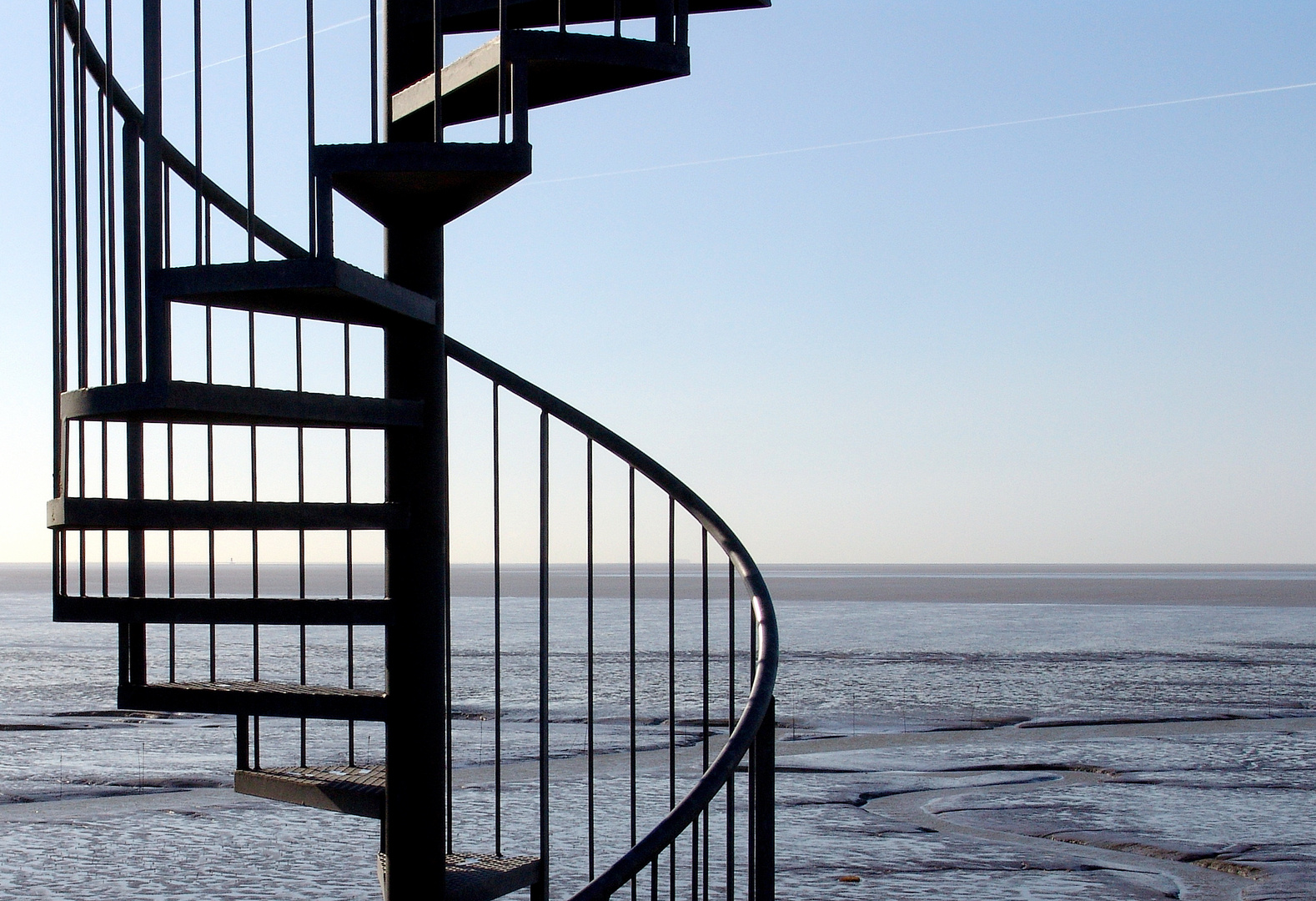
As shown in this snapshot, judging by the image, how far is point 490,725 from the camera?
980cm

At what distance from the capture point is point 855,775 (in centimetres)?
758

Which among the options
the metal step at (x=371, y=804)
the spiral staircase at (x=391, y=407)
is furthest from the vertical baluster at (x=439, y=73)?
the metal step at (x=371, y=804)

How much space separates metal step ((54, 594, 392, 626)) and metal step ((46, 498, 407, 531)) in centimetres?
21

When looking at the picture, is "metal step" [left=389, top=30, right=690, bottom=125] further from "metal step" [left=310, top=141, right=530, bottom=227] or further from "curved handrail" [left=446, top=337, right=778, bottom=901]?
"curved handrail" [left=446, top=337, right=778, bottom=901]

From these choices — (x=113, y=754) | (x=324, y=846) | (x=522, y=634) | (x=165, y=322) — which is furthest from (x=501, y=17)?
(x=522, y=634)

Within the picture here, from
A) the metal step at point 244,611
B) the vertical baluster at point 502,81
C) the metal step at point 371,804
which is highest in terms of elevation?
the vertical baluster at point 502,81

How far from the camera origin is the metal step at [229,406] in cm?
331

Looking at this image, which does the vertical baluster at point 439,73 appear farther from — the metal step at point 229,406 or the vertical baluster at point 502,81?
the metal step at point 229,406

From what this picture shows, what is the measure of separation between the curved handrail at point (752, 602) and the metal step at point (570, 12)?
1068 mm

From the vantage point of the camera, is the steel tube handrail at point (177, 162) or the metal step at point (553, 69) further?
the steel tube handrail at point (177, 162)

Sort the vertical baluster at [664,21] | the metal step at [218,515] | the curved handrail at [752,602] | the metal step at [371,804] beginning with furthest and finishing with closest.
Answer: the vertical baluster at [664,21]
the metal step at [371,804]
the metal step at [218,515]
the curved handrail at [752,602]

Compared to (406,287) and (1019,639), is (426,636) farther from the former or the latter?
(1019,639)

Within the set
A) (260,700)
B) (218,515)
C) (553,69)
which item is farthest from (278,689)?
(553,69)

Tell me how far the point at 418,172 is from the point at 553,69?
0.54 m
